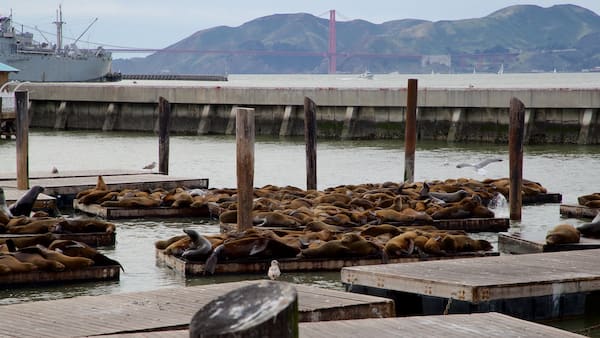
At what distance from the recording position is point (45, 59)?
223 ft

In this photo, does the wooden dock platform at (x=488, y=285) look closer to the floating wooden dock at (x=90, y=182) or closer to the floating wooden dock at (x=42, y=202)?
the floating wooden dock at (x=42, y=202)

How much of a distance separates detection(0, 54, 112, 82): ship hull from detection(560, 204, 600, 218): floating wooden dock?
51151 mm

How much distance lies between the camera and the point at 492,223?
46.3ft

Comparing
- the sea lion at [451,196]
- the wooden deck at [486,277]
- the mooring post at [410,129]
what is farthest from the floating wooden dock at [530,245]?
the mooring post at [410,129]

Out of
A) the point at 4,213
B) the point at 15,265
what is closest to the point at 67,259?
the point at 15,265

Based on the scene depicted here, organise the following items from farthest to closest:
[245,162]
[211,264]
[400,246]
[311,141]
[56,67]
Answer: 1. [56,67]
2. [311,141]
3. [245,162]
4. [400,246]
5. [211,264]

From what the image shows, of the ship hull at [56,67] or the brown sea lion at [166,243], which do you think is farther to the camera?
the ship hull at [56,67]

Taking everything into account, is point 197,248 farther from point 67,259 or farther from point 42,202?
point 42,202

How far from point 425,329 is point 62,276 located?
467cm

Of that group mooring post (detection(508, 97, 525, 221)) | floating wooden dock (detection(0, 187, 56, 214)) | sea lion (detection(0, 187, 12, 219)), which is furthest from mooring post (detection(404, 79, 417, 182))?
sea lion (detection(0, 187, 12, 219))

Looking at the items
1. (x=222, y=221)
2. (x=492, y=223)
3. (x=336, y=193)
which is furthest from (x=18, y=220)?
(x=492, y=223)

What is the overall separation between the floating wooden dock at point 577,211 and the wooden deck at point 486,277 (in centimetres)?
552

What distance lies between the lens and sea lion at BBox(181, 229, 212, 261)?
1080 cm

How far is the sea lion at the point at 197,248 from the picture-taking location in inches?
425
